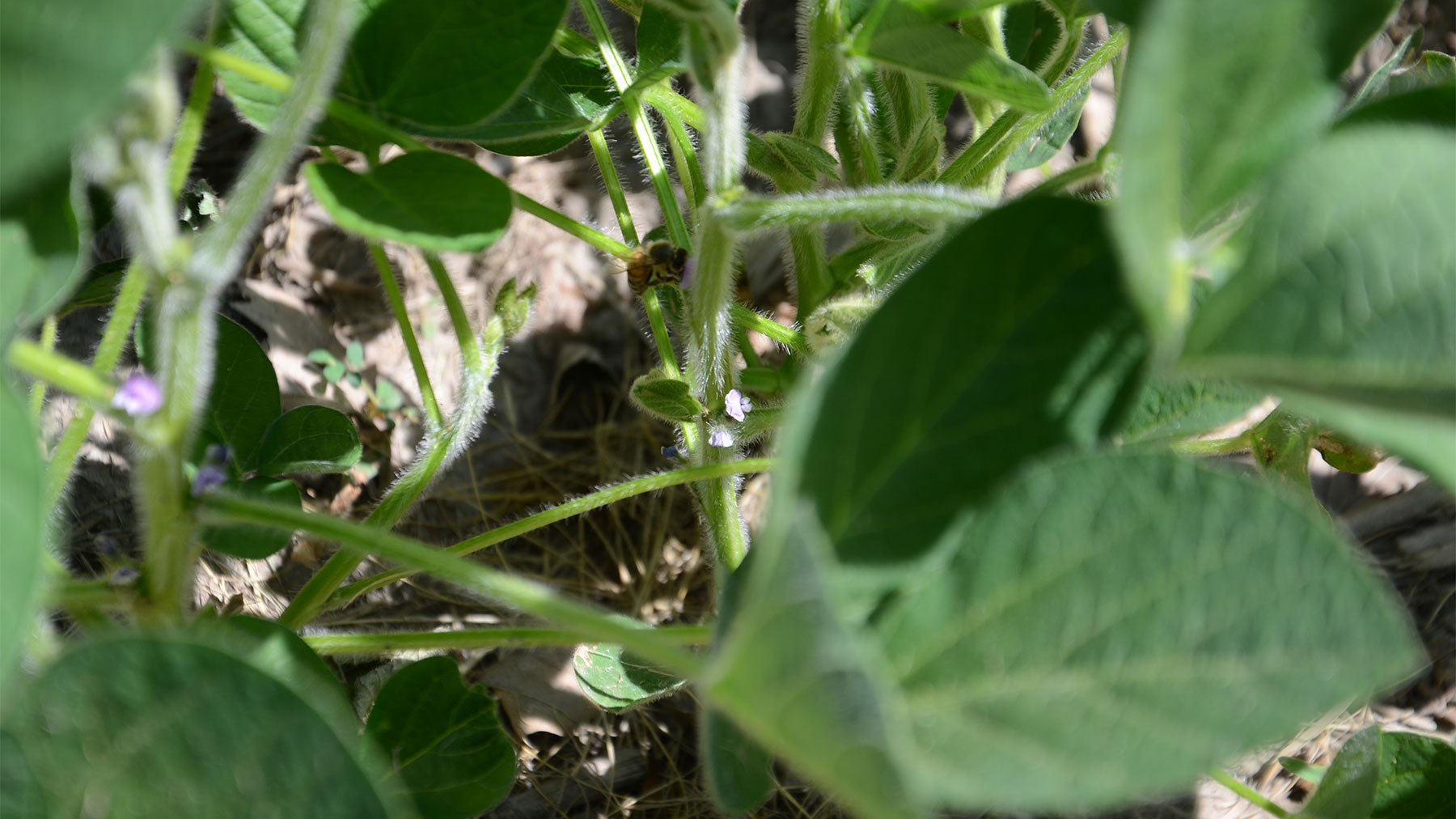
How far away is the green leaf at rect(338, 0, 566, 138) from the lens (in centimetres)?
72

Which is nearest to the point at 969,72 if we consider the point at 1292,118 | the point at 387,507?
the point at 1292,118

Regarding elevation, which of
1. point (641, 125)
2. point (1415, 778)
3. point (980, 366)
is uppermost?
point (641, 125)

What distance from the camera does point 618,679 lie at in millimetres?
995

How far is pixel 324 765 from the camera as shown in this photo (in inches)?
19.8

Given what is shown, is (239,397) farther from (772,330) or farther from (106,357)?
(772,330)

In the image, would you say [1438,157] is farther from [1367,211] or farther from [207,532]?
[207,532]

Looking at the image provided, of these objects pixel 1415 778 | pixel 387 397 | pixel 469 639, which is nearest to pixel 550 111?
pixel 469 639

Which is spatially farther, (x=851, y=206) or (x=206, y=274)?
(x=851, y=206)

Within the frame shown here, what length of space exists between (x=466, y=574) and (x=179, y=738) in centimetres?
16

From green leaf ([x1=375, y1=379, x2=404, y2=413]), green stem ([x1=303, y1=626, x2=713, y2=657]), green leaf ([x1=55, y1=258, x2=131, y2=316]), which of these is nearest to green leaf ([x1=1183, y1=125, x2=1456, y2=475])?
green stem ([x1=303, y1=626, x2=713, y2=657])

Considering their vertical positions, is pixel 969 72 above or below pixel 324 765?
above

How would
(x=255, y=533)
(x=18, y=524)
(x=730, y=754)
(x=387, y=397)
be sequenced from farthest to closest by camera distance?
(x=387, y=397) → (x=255, y=533) → (x=730, y=754) → (x=18, y=524)

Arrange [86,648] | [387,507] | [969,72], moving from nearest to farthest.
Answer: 1. [86,648]
2. [969,72]
3. [387,507]

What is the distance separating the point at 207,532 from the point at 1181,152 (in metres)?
0.74
